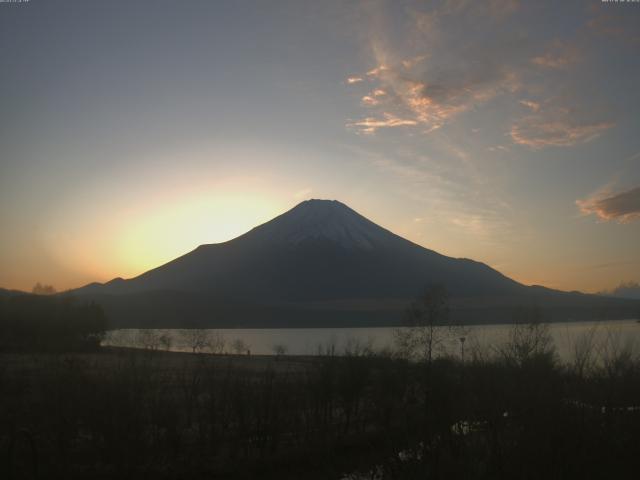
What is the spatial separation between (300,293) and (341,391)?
181m

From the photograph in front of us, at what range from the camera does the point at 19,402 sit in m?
15.5

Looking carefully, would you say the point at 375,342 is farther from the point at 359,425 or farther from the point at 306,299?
the point at 306,299

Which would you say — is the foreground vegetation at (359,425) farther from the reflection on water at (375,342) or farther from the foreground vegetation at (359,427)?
the reflection on water at (375,342)

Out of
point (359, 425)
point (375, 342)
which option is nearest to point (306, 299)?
point (375, 342)

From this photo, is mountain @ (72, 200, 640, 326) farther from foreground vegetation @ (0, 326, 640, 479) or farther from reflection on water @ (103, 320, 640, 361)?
foreground vegetation @ (0, 326, 640, 479)

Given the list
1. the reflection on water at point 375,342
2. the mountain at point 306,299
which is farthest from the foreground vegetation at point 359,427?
the mountain at point 306,299

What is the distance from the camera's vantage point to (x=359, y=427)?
59.5 ft

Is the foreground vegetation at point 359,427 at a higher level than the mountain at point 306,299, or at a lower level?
lower

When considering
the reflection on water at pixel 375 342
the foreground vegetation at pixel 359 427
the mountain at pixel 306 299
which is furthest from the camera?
the mountain at pixel 306 299

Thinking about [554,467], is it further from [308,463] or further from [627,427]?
[308,463]

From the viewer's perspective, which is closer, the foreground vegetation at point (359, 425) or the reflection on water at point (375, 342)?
the foreground vegetation at point (359, 425)

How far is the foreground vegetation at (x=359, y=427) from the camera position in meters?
7.47

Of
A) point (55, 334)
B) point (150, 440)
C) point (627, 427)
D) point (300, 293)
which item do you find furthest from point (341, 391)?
point (300, 293)

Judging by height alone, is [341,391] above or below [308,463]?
above
